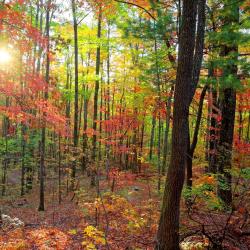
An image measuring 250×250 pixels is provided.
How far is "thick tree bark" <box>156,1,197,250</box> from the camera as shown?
510 centimetres

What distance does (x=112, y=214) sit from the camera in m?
10.4

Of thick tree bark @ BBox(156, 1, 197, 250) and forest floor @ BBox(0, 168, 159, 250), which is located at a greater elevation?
thick tree bark @ BBox(156, 1, 197, 250)

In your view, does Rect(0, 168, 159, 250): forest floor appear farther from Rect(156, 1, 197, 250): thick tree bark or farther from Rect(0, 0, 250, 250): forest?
Rect(156, 1, 197, 250): thick tree bark

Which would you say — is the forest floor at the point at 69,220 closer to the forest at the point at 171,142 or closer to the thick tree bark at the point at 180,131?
the forest at the point at 171,142

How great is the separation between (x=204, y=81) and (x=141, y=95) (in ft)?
28.0

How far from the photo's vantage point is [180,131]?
517 cm

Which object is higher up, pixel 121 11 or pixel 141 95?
pixel 121 11

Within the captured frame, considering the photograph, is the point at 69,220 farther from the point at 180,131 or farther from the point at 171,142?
the point at 180,131

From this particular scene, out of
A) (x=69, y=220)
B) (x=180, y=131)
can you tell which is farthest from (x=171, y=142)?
(x=69, y=220)

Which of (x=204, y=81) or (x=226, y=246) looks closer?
(x=226, y=246)

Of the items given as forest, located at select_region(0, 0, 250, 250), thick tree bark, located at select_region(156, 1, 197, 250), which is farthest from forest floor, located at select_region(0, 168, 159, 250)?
thick tree bark, located at select_region(156, 1, 197, 250)

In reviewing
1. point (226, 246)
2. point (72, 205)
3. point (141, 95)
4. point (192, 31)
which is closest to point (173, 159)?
point (226, 246)

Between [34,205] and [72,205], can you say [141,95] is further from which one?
[34,205]

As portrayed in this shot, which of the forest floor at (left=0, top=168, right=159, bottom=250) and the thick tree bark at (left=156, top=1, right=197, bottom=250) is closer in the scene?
the thick tree bark at (left=156, top=1, right=197, bottom=250)
